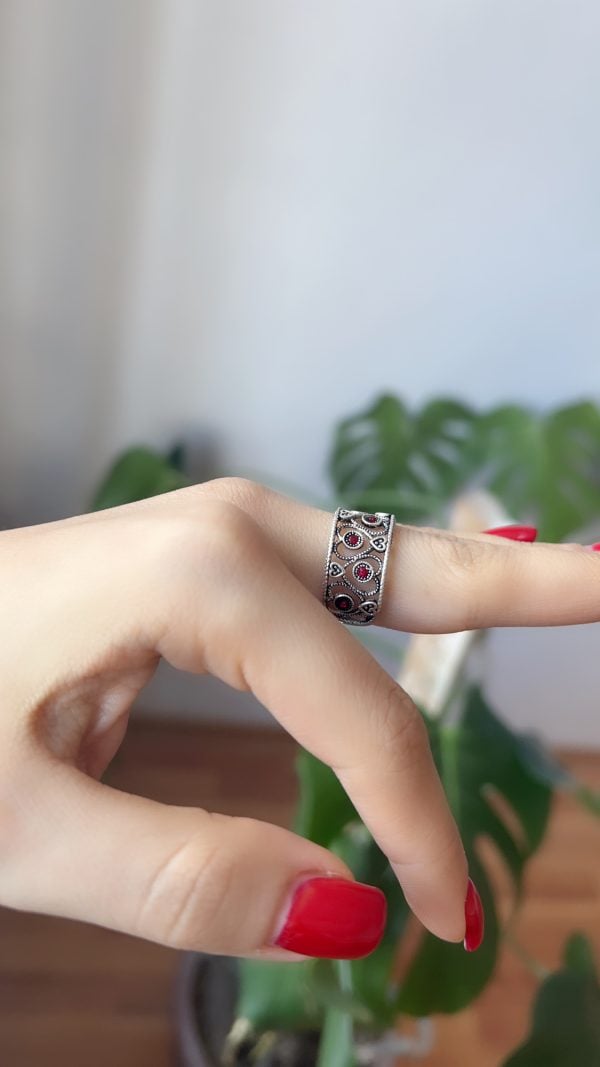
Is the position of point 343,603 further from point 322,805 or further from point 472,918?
point 322,805

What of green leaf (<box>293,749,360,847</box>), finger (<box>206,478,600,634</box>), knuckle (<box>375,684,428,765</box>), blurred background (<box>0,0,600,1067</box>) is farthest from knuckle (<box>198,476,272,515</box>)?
blurred background (<box>0,0,600,1067</box>)

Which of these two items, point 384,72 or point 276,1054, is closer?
point 384,72

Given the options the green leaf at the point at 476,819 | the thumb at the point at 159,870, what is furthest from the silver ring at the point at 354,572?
the green leaf at the point at 476,819

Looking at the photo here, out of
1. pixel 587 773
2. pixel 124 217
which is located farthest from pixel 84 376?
pixel 587 773

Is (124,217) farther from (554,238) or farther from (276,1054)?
(276,1054)

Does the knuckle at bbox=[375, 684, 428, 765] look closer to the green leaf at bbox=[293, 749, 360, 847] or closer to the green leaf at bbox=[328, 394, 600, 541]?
the green leaf at bbox=[293, 749, 360, 847]
